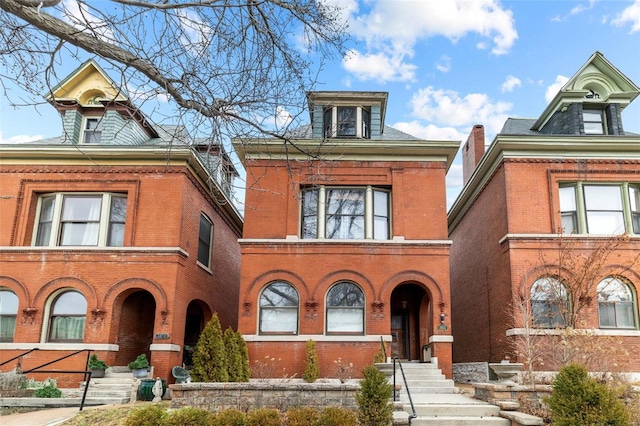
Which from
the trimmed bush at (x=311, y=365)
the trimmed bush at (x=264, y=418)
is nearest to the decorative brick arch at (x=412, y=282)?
the trimmed bush at (x=311, y=365)

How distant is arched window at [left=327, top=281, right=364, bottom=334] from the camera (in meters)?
16.2

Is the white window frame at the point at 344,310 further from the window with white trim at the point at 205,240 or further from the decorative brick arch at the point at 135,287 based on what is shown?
the window with white trim at the point at 205,240

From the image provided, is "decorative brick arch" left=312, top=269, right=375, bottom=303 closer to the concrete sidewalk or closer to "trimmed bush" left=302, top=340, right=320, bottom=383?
"trimmed bush" left=302, top=340, right=320, bottom=383

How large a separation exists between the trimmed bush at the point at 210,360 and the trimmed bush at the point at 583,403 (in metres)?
7.80

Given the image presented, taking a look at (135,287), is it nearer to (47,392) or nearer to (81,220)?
(81,220)

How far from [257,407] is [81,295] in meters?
8.49

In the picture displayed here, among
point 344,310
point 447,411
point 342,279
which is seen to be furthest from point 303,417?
point 342,279

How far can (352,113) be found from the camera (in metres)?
18.4

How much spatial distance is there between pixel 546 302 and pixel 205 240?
1207 cm

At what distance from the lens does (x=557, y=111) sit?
17.9 meters

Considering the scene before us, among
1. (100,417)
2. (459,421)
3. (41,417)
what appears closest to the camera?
(459,421)

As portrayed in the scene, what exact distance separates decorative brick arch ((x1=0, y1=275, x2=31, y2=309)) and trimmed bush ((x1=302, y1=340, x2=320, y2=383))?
8.75 meters

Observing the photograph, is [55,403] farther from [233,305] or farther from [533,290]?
[533,290]

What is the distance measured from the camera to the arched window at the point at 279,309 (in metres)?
16.2
